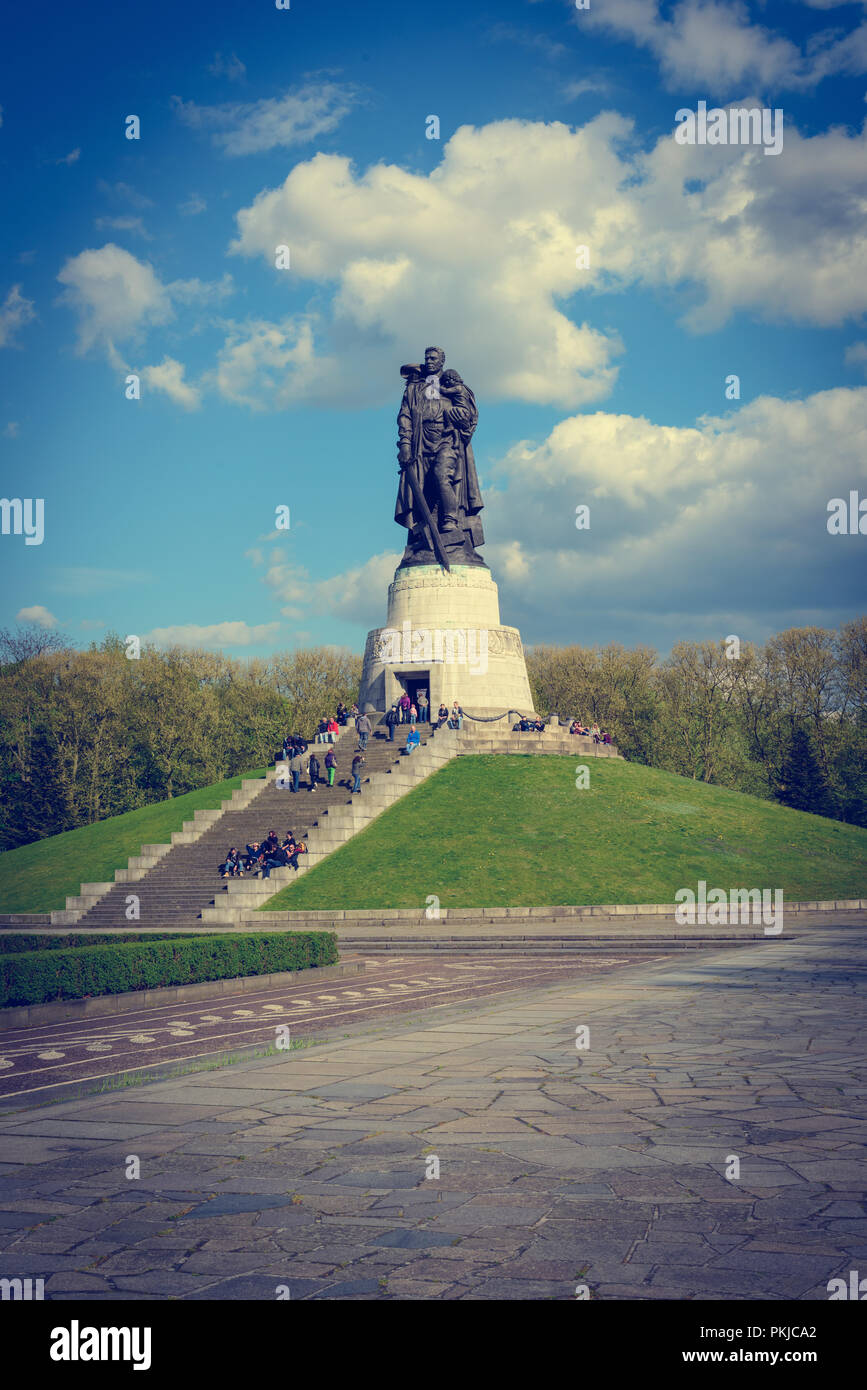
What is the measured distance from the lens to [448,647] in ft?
162

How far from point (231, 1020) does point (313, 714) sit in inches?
2419

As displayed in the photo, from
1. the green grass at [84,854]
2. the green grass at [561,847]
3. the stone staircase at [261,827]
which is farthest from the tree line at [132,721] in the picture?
the green grass at [561,847]

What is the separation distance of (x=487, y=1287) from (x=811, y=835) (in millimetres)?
38948

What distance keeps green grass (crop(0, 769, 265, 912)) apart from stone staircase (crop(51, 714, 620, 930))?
202 centimetres

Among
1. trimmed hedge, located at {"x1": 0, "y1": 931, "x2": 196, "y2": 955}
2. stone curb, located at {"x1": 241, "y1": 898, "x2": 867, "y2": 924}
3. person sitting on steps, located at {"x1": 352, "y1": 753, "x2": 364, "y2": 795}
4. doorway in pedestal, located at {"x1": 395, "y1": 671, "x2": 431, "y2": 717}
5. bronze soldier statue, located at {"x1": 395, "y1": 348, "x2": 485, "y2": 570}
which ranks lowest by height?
stone curb, located at {"x1": 241, "y1": 898, "x2": 867, "y2": 924}

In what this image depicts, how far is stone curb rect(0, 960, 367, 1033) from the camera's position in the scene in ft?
50.2

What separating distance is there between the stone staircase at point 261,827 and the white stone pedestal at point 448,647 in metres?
1.90

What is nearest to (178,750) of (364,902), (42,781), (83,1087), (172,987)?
(42,781)

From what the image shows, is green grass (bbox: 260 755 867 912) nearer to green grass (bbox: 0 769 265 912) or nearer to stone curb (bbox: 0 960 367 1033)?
green grass (bbox: 0 769 265 912)

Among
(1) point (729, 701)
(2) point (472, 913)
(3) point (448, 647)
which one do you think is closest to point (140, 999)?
(2) point (472, 913)

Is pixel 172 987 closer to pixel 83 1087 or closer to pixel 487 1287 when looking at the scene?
pixel 83 1087

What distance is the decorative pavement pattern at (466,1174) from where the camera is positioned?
5.02 metres

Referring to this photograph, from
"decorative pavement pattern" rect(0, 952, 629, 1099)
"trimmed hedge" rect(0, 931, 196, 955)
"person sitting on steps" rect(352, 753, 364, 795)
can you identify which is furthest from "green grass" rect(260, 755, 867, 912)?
"decorative pavement pattern" rect(0, 952, 629, 1099)

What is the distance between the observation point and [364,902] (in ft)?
107
